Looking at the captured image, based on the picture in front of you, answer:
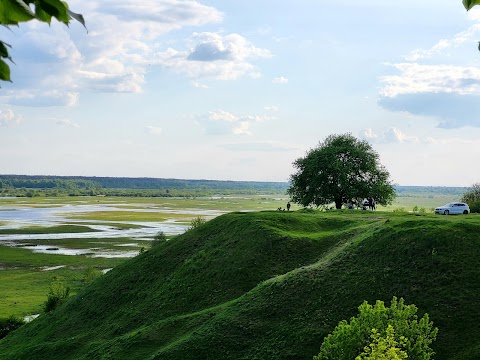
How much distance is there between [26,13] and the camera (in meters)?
1.79

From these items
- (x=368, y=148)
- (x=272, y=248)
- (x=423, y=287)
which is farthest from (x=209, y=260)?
(x=368, y=148)

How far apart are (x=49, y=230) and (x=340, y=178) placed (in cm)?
5931

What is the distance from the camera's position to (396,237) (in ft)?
88.0

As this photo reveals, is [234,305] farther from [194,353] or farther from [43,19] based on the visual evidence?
[43,19]

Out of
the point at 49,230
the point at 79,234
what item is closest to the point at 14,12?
the point at 79,234

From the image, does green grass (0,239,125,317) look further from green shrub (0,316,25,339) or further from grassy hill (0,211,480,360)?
grassy hill (0,211,480,360)

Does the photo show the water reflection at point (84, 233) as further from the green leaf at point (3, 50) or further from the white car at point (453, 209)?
the green leaf at point (3, 50)

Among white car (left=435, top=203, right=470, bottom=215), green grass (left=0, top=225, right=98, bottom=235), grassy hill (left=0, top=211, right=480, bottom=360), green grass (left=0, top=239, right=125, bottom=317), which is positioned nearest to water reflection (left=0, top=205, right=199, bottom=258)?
green grass (left=0, top=225, right=98, bottom=235)

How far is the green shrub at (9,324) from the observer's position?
134ft

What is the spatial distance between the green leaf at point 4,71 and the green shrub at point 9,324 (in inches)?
1719

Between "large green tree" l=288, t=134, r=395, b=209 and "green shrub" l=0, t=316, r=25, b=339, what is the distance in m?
38.3

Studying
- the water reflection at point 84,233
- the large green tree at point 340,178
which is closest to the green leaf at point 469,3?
the large green tree at point 340,178

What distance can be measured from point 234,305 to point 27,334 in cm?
1792

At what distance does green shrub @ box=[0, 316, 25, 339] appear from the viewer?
40.8 metres
